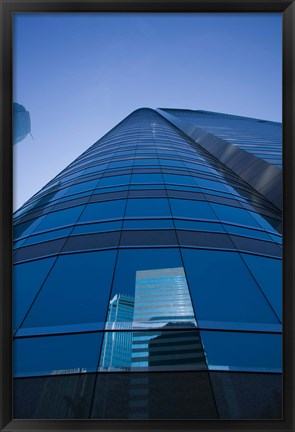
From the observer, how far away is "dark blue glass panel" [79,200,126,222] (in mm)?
12250

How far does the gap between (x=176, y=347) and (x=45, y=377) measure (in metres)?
2.12

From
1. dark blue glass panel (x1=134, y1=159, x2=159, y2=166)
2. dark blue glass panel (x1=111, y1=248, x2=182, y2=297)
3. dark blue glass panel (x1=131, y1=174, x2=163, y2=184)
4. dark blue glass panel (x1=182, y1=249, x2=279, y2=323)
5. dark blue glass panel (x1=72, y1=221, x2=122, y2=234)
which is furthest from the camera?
dark blue glass panel (x1=134, y1=159, x2=159, y2=166)

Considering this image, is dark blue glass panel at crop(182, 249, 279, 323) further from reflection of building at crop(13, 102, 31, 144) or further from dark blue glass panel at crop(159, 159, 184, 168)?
dark blue glass panel at crop(159, 159, 184, 168)

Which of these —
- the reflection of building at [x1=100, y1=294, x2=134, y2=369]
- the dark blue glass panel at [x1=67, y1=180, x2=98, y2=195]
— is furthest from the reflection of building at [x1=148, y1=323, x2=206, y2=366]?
the dark blue glass panel at [x1=67, y1=180, x2=98, y2=195]

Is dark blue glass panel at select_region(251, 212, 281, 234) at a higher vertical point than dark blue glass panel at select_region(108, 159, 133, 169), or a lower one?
lower

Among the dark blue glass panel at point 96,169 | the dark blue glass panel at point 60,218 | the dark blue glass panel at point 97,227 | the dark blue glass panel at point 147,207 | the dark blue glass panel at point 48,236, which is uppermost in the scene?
the dark blue glass panel at point 96,169

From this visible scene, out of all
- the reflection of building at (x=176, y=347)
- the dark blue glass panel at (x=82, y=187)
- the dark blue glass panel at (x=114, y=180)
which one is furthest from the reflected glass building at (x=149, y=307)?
the dark blue glass panel at (x=82, y=187)

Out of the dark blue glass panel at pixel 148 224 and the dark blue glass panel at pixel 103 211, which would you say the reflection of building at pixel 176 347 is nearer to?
the dark blue glass panel at pixel 148 224

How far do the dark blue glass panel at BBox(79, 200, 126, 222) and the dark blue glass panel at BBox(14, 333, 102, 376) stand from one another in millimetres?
5161

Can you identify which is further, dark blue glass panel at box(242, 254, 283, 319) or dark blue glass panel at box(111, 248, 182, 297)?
dark blue glass panel at box(111, 248, 182, 297)

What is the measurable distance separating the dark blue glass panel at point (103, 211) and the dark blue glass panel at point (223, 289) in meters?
3.17

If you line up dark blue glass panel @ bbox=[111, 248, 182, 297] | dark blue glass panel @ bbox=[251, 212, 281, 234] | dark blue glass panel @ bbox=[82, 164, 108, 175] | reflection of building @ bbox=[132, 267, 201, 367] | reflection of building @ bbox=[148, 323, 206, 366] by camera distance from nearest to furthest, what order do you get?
reflection of building @ bbox=[148, 323, 206, 366], reflection of building @ bbox=[132, 267, 201, 367], dark blue glass panel @ bbox=[111, 248, 182, 297], dark blue glass panel @ bbox=[251, 212, 281, 234], dark blue glass panel @ bbox=[82, 164, 108, 175]

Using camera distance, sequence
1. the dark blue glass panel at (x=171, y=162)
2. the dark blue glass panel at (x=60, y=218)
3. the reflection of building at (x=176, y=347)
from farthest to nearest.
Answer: the dark blue glass panel at (x=171, y=162) → the dark blue glass panel at (x=60, y=218) → the reflection of building at (x=176, y=347)

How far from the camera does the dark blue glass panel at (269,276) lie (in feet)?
27.1
